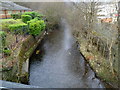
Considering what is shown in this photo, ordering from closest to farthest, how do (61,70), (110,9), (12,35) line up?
(110,9)
(61,70)
(12,35)

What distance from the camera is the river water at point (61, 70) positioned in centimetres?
934


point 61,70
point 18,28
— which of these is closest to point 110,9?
point 61,70

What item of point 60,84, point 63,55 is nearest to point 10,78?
point 60,84

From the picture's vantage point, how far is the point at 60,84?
30.2 feet

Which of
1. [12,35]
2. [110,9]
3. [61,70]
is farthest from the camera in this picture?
[12,35]

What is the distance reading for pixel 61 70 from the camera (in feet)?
37.2

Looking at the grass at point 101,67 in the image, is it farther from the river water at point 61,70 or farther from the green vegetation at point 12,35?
the green vegetation at point 12,35

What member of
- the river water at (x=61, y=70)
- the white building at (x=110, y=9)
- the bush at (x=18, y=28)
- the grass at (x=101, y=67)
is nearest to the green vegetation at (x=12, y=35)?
the bush at (x=18, y=28)

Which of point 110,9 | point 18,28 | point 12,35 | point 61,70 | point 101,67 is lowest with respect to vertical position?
point 61,70

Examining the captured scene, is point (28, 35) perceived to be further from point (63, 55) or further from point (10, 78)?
point (10, 78)

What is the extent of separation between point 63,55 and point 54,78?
16.3ft

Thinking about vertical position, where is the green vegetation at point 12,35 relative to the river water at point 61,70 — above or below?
above

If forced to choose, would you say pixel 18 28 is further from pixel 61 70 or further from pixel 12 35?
pixel 61 70

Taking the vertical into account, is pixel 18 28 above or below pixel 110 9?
below
